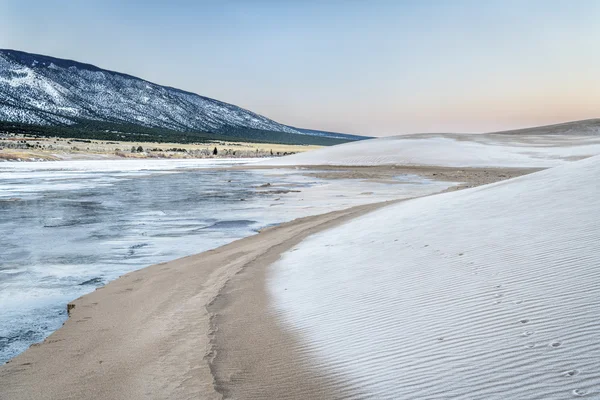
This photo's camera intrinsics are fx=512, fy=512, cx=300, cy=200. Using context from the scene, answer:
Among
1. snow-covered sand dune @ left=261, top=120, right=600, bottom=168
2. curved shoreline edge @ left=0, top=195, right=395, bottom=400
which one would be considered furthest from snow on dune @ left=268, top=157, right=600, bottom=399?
snow-covered sand dune @ left=261, top=120, right=600, bottom=168

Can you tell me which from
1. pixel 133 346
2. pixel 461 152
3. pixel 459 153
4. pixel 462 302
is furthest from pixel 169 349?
pixel 461 152

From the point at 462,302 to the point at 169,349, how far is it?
281 centimetres

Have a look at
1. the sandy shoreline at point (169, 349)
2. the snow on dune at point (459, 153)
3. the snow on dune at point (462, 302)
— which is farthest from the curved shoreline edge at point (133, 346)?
the snow on dune at point (459, 153)

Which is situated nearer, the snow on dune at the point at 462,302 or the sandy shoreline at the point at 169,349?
the snow on dune at the point at 462,302

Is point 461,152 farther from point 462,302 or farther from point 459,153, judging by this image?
point 462,302

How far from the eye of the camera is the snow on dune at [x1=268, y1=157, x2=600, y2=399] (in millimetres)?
3541

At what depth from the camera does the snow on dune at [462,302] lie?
354 cm

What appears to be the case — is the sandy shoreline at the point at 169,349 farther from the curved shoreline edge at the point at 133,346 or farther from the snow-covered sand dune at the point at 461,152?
the snow-covered sand dune at the point at 461,152

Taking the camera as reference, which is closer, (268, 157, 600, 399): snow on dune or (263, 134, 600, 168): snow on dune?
(268, 157, 600, 399): snow on dune

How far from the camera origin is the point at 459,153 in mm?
42594

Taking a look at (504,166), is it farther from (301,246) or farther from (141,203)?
(301,246)

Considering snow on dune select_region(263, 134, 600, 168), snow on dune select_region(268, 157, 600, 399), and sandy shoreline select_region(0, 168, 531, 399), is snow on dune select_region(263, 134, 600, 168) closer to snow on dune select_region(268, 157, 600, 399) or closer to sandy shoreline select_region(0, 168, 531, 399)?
snow on dune select_region(268, 157, 600, 399)

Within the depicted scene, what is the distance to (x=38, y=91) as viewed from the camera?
198 meters

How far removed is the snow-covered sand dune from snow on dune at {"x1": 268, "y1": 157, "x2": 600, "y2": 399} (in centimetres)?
3063
